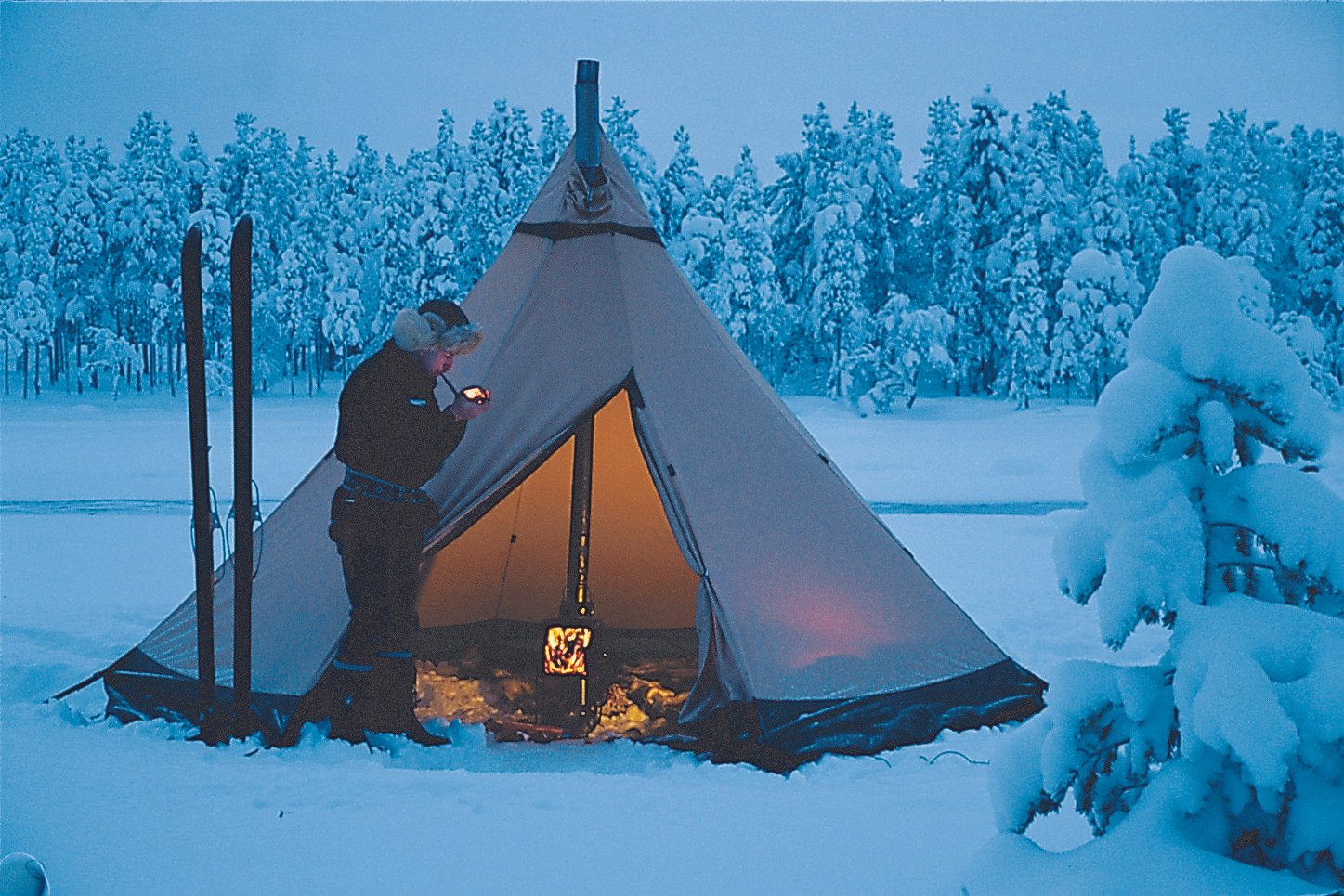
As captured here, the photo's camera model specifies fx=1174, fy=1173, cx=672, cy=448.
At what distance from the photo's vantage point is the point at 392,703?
4914 millimetres

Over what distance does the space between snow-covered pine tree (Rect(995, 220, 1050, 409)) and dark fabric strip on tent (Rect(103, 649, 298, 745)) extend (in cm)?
3406

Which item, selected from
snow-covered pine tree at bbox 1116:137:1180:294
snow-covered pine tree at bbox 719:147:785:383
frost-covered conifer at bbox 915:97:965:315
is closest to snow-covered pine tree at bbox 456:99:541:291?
snow-covered pine tree at bbox 719:147:785:383

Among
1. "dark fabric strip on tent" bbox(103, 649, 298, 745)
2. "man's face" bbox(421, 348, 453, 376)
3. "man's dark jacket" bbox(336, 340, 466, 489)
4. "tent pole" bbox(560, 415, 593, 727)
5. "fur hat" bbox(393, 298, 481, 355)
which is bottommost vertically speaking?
"dark fabric strip on tent" bbox(103, 649, 298, 745)

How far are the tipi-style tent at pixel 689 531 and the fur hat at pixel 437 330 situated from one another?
479mm

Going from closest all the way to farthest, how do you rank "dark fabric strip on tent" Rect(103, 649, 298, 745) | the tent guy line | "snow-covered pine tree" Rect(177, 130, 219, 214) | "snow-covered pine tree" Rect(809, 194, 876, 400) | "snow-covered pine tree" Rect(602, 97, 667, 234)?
"dark fabric strip on tent" Rect(103, 649, 298, 745) < the tent guy line < "snow-covered pine tree" Rect(809, 194, 876, 400) < "snow-covered pine tree" Rect(602, 97, 667, 234) < "snow-covered pine tree" Rect(177, 130, 219, 214)

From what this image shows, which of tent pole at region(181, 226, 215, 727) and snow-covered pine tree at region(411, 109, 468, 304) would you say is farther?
snow-covered pine tree at region(411, 109, 468, 304)

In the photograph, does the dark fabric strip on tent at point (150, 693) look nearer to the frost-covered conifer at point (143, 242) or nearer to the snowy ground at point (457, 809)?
the snowy ground at point (457, 809)

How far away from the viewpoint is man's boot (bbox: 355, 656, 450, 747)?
4879 millimetres

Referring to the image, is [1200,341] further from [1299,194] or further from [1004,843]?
[1299,194]

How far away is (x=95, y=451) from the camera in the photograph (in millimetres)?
21469

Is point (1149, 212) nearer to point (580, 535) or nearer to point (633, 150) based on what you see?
point (633, 150)

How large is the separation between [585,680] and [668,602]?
1.59 meters

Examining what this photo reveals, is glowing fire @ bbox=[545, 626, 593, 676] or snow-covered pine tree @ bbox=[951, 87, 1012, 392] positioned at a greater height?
snow-covered pine tree @ bbox=[951, 87, 1012, 392]

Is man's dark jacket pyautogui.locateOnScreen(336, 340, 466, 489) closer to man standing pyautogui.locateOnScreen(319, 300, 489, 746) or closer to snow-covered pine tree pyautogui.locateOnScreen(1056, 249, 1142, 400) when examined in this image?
man standing pyautogui.locateOnScreen(319, 300, 489, 746)
